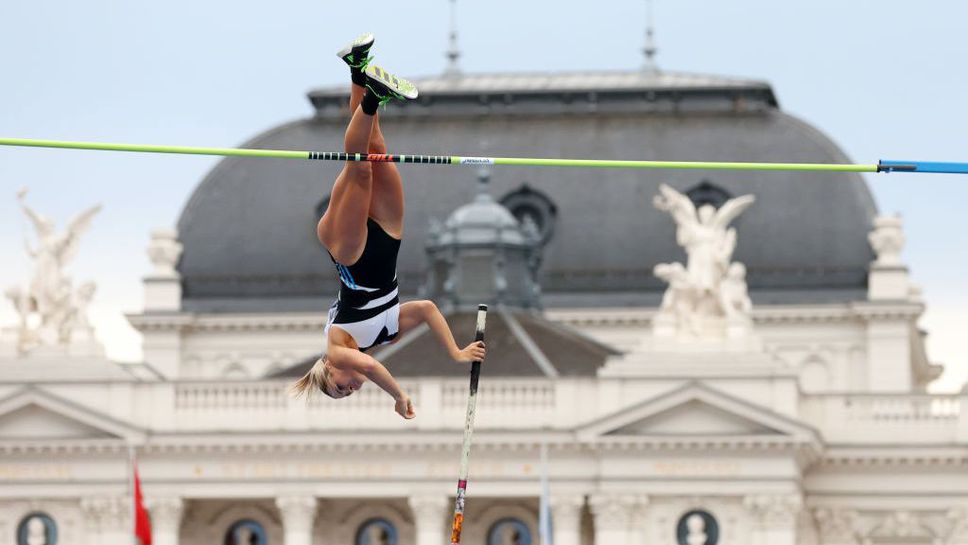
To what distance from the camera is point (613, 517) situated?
110938 mm

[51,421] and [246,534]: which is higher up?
[51,421]

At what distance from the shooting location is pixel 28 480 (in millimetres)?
112562

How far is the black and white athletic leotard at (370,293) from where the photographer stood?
24.3 m

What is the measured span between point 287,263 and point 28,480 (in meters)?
22.9

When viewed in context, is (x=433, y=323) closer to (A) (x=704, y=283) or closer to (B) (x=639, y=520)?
(B) (x=639, y=520)

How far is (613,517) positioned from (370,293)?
86782 mm

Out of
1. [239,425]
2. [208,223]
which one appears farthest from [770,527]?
[208,223]

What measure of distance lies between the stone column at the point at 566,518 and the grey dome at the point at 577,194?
19.6m

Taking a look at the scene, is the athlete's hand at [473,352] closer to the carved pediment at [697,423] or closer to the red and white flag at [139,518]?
the red and white flag at [139,518]

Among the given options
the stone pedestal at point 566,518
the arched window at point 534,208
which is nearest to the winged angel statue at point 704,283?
the stone pedestal at point 566,518

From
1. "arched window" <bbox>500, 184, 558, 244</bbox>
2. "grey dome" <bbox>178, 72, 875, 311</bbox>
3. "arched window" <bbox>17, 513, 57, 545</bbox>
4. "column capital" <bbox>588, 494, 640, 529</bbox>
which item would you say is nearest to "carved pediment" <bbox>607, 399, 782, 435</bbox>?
"column capital" <bbox>588, 494, 640, 529</bbox>

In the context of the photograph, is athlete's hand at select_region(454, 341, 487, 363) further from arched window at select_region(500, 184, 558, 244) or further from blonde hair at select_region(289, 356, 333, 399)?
arched window at select_region(500, 184, 558, 244)

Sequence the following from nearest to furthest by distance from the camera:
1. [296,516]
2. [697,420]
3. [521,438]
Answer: [697,420]
[521,438]
[296,516]

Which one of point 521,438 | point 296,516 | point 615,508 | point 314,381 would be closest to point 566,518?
point 615,508
